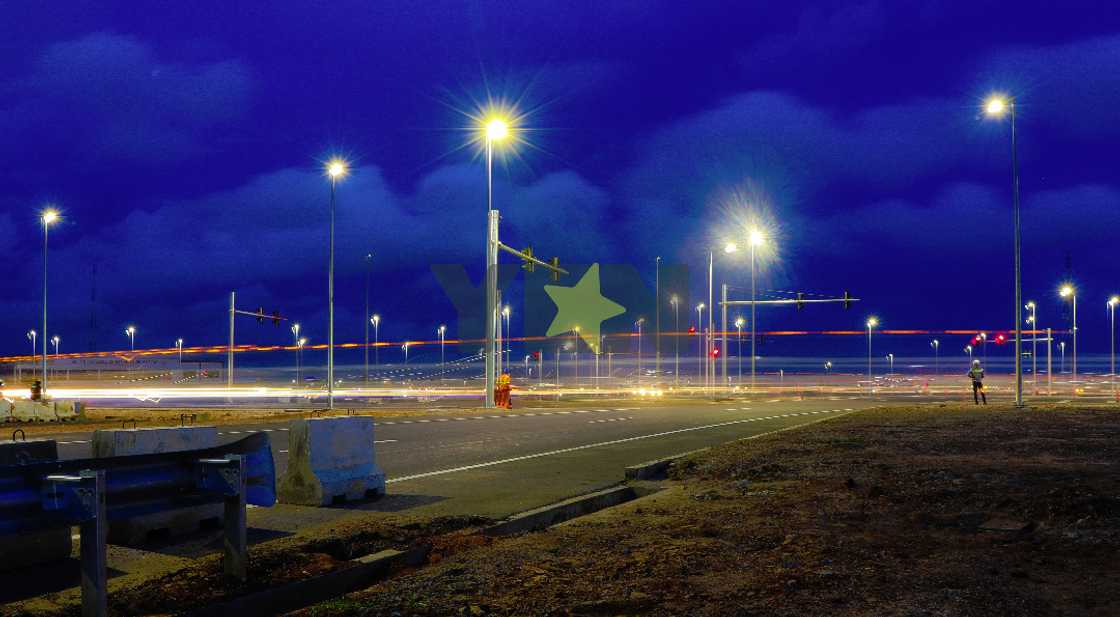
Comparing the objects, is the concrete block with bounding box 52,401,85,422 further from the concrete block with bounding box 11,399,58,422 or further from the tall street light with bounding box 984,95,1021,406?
the tall street light with bounding box 984,95,1021,406

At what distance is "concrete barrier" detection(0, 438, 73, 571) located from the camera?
6.65 m

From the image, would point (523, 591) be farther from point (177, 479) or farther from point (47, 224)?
point (47, 224)

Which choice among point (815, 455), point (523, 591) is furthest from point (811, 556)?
point (815, 455)

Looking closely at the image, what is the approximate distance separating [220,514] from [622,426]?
1745cm

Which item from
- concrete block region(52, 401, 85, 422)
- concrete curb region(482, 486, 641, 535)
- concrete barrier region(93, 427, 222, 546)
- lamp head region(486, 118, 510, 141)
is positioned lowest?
concrete block region(52, 401, 85, 422)

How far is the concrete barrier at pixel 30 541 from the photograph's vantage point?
665 cm

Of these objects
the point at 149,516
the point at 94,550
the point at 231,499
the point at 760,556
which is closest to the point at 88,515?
the point at 94,550

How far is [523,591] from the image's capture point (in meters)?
6.14

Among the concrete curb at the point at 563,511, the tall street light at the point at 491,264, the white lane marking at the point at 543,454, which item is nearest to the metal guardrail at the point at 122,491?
the concrete curb at the point at 563,511

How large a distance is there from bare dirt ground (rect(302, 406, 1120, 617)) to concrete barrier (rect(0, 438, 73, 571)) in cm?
257

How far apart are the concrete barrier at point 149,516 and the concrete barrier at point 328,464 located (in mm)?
1378

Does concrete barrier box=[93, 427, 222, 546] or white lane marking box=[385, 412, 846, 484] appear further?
white lane marking box=[385, 412, 846, 484]

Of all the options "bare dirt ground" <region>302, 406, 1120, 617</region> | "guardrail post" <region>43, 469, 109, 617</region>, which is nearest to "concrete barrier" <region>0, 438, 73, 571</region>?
"guardrail post" <region>43, 469, 109, 617</region>

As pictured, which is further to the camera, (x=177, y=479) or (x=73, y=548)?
(x=73, y=548)
